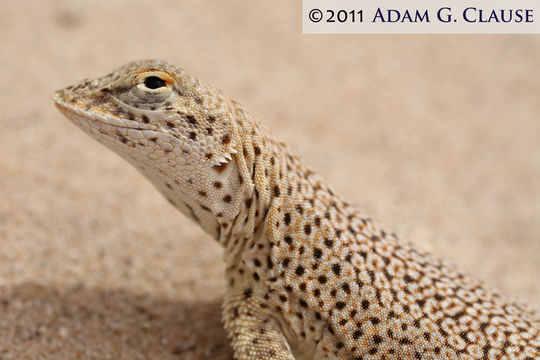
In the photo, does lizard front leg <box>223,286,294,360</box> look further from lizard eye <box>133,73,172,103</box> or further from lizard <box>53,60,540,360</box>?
lizard eye <box>133,73,172,103</box>

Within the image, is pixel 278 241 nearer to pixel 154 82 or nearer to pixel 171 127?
pixel 171 127

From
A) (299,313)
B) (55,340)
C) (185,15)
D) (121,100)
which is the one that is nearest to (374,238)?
(299,313)

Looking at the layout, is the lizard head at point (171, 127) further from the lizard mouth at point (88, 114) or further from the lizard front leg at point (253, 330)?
the lizard front leg at point (253, 330)

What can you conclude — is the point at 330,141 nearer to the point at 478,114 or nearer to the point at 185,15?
the point at 478,114

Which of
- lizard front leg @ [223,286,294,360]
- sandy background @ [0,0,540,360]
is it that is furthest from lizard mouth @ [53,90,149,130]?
sandy background @ [0,0,540,360]

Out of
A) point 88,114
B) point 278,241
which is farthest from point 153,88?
point 278,241

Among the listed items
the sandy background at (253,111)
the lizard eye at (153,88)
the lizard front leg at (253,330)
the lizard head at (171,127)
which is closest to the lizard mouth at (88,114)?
the lizard head at (171,127)

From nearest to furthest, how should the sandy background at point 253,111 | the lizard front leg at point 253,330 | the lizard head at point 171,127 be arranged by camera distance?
1. the lizard head at point 171,127
2. the lizard front leg at point 253,330
3. the sandy background at point 253,111
